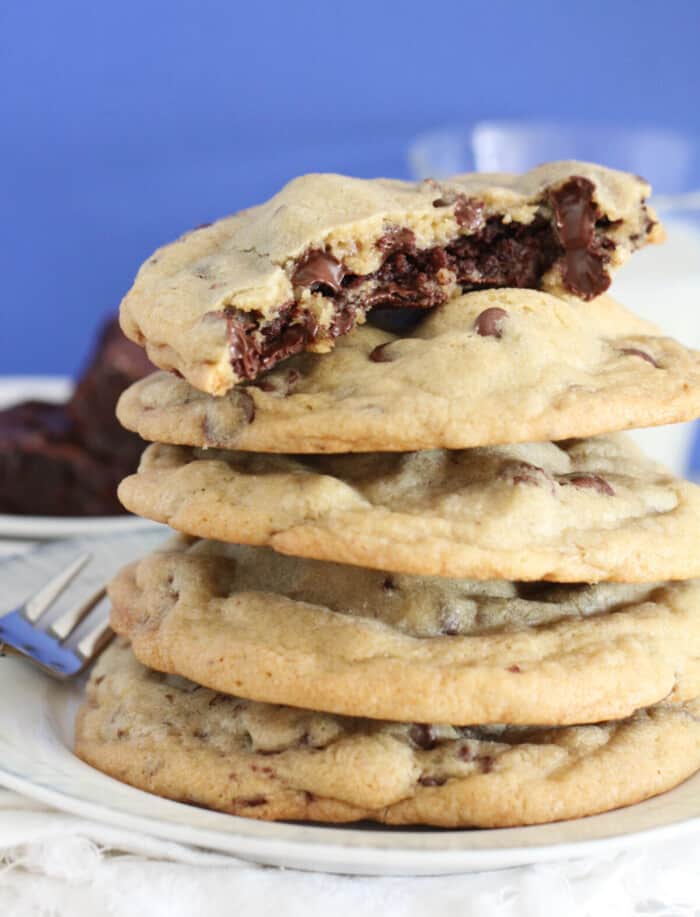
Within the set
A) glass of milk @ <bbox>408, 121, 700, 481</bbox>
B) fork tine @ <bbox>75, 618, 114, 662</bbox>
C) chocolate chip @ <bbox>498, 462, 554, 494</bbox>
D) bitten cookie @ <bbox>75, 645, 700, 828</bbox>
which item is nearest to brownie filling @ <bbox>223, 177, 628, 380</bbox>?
chocolate chip @ <bbox>498, 462, 554, 494</bbox>

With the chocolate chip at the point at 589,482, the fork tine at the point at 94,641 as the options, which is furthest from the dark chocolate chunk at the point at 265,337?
the fork tine at the point at 94,641

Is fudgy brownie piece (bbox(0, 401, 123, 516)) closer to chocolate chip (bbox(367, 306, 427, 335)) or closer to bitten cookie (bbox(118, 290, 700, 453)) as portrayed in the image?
bitten cookie (bbox(118, 290, 700, 453))

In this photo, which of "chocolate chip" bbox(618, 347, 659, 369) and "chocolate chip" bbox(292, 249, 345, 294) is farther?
"chocolate chip" bbox(618, 347, 659, 369)

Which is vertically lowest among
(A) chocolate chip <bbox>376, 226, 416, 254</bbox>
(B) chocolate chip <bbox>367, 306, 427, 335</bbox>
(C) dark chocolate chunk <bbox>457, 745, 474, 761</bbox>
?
(C) dark chocolate chunk <bbox>457, 745, 474, 761</bbox>

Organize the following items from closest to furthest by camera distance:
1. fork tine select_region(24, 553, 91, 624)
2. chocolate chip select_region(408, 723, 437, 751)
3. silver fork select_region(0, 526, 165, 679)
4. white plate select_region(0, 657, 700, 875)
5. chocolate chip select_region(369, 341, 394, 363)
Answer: white plate select_region(0, 657, 700, 875), chocolate chip select_region(408, 723, 437, 751), chocolate chip select_region(369, 341, 394, 363), silver fork select_region(0, 526, 165, 679), fork tine select_region(24, 553, 91, 624)

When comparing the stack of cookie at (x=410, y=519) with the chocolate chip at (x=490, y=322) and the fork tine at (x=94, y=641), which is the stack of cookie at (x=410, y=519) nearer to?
the chocolate chip at (x=490, y=322)

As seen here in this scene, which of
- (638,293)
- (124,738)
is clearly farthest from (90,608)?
(638,293)

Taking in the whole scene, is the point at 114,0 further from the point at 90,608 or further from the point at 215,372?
the point at 215,372
